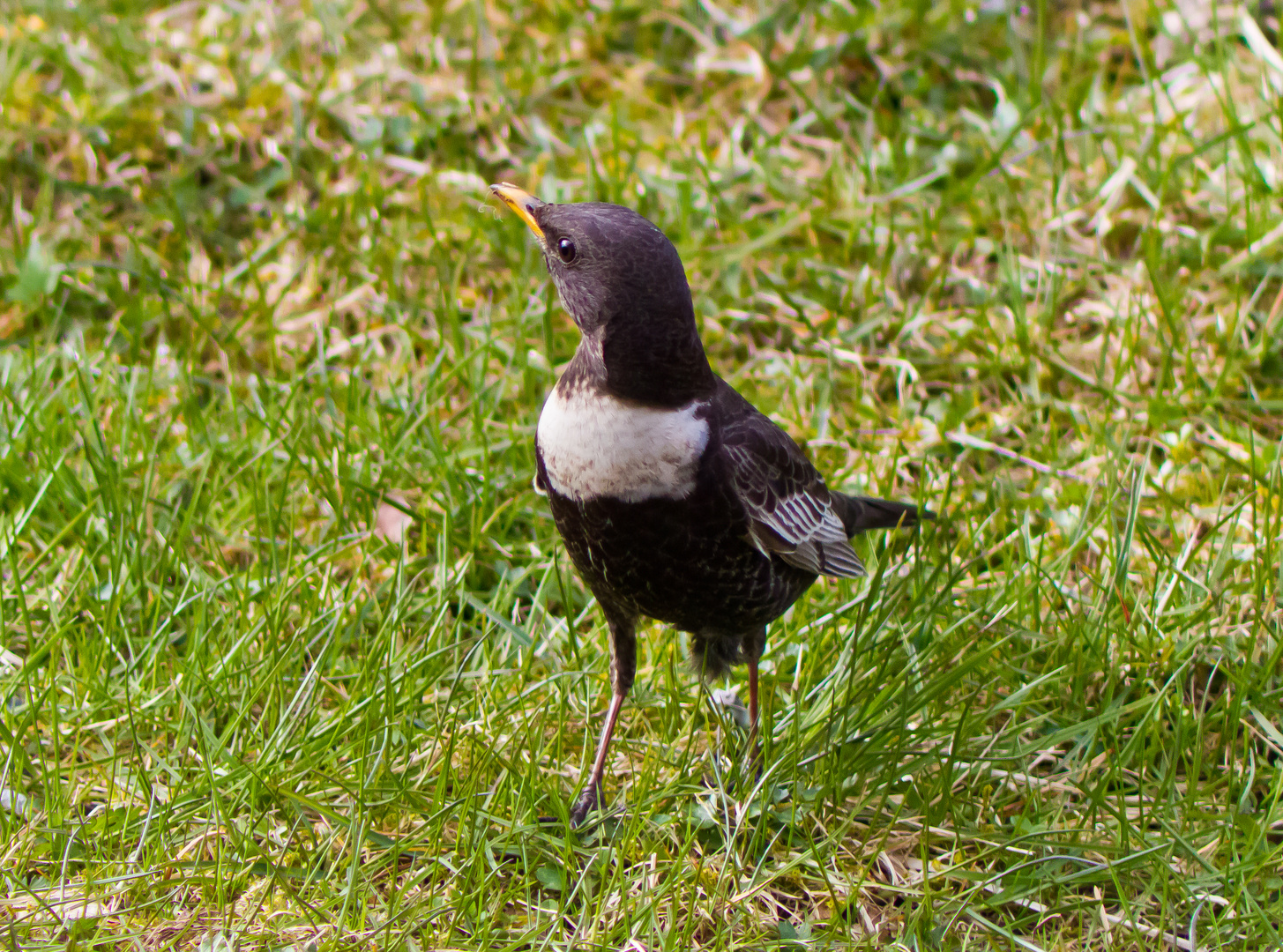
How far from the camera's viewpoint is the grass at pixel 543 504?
3098 mm

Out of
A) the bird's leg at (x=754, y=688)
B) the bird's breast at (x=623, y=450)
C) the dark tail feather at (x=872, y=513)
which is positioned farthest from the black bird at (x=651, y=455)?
the dark tail feather at (x=872, y=513)

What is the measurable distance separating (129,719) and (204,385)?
2.05m

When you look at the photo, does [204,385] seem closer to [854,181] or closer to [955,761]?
[854,181]

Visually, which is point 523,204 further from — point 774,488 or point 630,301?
point 774,488

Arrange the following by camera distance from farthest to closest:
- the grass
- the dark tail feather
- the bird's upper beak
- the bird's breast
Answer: the dark tail feather, the bird's upper beak, the grass, the bird's breast

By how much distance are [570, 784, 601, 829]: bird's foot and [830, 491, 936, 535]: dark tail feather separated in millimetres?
1032

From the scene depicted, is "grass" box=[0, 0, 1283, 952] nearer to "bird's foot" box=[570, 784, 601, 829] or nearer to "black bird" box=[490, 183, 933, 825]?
"bird's foot" box=[570, 784, 601, 829]

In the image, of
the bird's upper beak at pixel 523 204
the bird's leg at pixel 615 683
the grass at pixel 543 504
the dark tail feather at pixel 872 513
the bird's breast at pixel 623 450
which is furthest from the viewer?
the dark tail feather at pixel 872 513

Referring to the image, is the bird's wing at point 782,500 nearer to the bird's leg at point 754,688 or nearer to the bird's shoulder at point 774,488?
the bird's shoulder at point 774,488

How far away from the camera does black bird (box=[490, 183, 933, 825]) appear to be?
2.98 meters

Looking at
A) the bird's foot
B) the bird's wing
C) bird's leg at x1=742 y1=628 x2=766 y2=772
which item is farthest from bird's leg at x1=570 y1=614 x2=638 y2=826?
the bird's wing

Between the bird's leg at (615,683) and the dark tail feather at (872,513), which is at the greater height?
the dark tail feather at (872,513)

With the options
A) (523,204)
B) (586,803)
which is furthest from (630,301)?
(586,803)

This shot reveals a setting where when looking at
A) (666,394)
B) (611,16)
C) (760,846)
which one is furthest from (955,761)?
(611,16)
